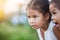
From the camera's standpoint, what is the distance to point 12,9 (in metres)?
1.05

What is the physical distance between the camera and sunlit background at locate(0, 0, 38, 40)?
1012 mm

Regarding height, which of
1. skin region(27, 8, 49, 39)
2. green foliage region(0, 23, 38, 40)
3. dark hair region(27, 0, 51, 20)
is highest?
dark hair region(27, 0, 51, 20)

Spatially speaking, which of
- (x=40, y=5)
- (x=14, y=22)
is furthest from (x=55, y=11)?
(x=14, y=22)

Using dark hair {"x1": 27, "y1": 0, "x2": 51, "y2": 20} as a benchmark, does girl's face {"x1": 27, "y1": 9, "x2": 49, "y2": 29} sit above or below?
below

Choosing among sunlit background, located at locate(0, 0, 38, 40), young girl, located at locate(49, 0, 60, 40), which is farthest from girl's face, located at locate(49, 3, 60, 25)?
sunlit background, located at locate(0, 0, 38, 40)

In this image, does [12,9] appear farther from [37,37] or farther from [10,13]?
[37,37]

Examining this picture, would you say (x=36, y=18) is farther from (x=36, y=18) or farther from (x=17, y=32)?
(x=17, y=32)

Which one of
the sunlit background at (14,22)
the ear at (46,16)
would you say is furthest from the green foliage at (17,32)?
the ear at (46,16)

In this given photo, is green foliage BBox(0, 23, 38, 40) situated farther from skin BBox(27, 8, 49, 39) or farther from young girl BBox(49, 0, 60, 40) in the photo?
young girl BBox(49, 0, 60, 40)

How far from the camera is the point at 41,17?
0.98 m

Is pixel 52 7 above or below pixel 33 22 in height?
above

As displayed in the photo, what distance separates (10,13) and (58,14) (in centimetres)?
37

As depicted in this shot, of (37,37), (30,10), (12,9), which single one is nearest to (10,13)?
(12,9)

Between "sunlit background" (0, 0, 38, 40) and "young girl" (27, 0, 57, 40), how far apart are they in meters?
0.05
